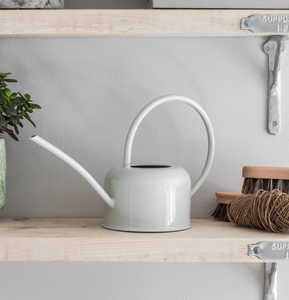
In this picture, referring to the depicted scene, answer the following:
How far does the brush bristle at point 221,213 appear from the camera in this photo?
622 mm

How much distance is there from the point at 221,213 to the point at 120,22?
1.19ft

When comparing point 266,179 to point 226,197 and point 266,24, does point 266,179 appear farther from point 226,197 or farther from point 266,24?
point 266,24

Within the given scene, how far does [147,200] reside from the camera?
51cm

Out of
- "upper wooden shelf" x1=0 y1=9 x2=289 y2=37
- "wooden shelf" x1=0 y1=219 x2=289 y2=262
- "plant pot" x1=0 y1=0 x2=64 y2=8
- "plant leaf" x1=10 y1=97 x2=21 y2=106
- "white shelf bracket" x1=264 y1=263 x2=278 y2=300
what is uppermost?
"plant pot" x1=0 y1=0 x2=64 y2=8

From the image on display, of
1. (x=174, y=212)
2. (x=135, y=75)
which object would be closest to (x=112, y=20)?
(x=135, y=75)

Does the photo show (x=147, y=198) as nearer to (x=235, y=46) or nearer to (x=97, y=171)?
(x=97, y=171)

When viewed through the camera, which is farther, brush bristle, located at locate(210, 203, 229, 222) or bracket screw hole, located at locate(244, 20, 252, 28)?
brush bristle, located at locate(210, 203, 229, 222)

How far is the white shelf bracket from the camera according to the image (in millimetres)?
669

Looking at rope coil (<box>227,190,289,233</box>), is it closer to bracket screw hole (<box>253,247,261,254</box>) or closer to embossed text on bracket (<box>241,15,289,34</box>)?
bracket screw hole (<box>253,247,261,254</box>)

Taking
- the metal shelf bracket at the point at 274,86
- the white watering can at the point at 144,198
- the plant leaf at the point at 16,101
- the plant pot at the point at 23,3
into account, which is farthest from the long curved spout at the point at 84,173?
the metal shelf bracket at the point at 274,86

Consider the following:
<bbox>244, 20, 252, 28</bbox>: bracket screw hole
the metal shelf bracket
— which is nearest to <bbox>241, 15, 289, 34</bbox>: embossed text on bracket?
<bbox>244, 20, 252, 28</bbox>: bracket screw hole

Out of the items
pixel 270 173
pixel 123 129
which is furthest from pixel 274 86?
pixel 123 129

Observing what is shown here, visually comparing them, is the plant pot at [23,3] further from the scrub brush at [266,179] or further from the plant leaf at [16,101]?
the scrub brush at [266,179]

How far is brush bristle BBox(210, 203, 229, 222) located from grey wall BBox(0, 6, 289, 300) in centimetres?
4
